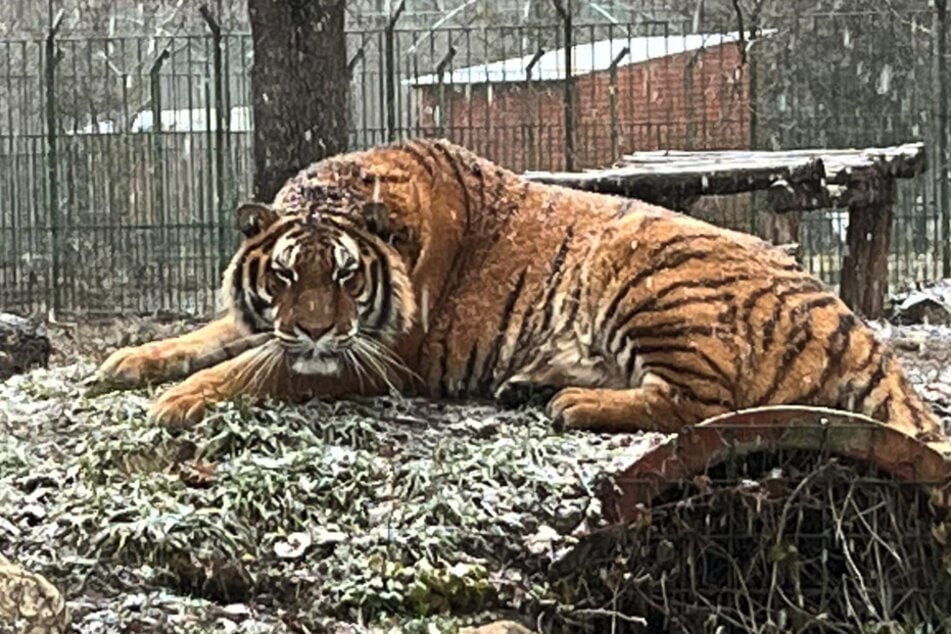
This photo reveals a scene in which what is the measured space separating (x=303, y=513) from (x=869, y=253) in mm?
5441

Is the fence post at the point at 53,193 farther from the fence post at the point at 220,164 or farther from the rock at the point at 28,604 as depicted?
the rock at the point at 28,604

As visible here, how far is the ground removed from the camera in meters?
4.02

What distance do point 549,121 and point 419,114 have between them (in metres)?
1.02

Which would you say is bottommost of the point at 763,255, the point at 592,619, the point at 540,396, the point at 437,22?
the point at 592,619

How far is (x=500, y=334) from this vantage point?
530 centimetres

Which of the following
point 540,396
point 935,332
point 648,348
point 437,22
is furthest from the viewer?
point 437,22

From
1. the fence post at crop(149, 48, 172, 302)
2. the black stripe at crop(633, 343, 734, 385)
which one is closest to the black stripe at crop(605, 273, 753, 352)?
the black stripe at crop(633, 343, 734, 385)

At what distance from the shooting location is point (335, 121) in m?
7.90

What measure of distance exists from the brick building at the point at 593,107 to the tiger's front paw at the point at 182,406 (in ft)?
24.6

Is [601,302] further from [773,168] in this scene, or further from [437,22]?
[437,22]

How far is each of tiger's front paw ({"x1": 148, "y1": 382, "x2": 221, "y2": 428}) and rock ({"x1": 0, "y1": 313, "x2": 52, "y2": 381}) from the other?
3.65m

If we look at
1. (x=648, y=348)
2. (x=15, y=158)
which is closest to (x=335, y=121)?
(x=648, y=348)

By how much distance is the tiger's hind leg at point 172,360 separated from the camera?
5.48 metres

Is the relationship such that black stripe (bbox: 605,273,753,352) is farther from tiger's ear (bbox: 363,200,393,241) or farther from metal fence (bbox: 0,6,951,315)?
metal fence (bbox: 0,6,951,315)
